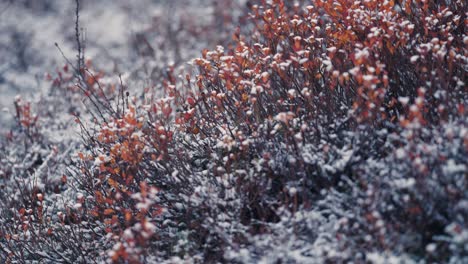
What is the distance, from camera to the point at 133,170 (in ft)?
14.9

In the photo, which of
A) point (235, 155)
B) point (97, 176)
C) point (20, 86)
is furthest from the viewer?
point (20, 86)

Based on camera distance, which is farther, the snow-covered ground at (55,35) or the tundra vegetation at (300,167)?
the snow-covered ground at (55,35)

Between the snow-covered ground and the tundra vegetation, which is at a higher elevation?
the snow-covered ground

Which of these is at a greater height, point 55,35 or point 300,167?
point 55,35

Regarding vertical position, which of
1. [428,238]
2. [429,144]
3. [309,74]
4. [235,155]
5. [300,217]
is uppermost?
[309,74]

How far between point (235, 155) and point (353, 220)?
1157mm

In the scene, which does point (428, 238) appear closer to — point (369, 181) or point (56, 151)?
point (369, 181)

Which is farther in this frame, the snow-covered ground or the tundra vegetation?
the snow-covered ground

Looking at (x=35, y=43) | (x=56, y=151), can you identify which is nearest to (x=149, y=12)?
(x=35, y=43)

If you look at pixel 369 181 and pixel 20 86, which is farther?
pixel 20 86

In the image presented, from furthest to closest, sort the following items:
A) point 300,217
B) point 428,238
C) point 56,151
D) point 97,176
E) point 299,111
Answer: point 56,151, point 97,176, point 299,111, point 300,217, point 428,238

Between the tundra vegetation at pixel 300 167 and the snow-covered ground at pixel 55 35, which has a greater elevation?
the snow-covered ground at pixel 55 35

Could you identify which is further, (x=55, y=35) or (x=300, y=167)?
(x=55, y=35)

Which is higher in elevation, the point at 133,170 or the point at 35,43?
the point at 35,43
